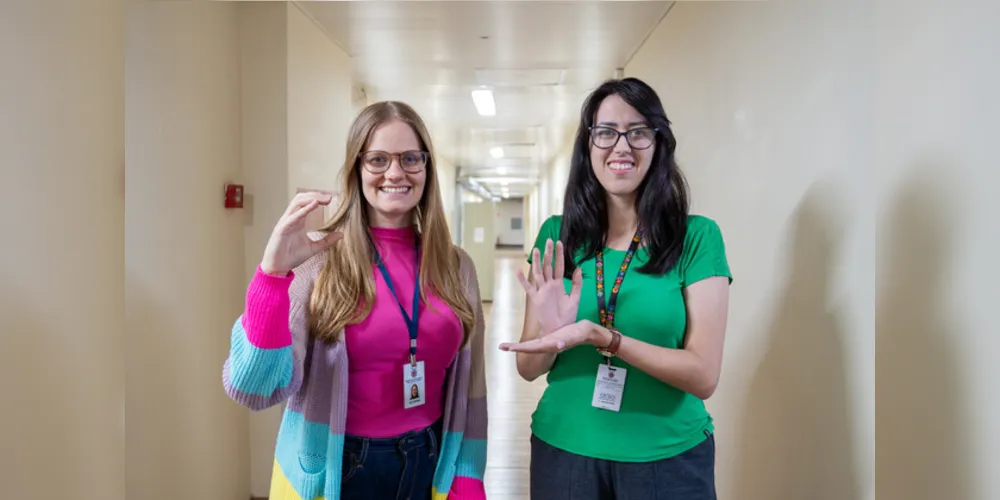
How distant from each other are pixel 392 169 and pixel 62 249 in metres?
1.16

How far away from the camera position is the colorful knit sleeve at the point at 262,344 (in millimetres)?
1146

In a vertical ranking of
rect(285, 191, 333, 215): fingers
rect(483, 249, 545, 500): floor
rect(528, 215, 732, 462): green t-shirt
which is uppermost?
rect(285, 191, 333, 215): fingers

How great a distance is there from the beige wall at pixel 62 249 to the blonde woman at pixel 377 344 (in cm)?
85

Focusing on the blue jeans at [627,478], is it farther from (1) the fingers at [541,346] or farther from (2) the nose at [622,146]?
(2) the nose at [622,146]

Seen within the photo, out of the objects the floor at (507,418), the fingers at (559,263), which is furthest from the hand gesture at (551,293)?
the floor at (507,418)

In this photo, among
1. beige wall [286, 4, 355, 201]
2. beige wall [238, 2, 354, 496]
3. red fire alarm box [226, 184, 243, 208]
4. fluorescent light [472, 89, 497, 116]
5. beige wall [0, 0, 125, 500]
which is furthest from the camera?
fluorescent light [472, 89, 497, 116]

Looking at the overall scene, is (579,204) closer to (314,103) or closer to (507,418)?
(314,103)

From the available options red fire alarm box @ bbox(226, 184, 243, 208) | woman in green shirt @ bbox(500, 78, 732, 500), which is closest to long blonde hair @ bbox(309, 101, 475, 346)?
woman in green shirt @ bbox(500, 78, 732, 500)

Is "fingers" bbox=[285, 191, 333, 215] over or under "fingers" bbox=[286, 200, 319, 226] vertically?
over

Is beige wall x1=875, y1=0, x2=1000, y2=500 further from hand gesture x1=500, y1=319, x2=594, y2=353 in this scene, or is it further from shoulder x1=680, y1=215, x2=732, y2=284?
hand gesture x1=500, y1=319, x2=594, y2=353

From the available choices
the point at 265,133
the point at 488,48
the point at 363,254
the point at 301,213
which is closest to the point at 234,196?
the point at 265,133

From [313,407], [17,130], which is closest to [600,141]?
[313,407]

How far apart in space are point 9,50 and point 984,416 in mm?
2578

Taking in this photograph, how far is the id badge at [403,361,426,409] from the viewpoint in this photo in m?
1.36
